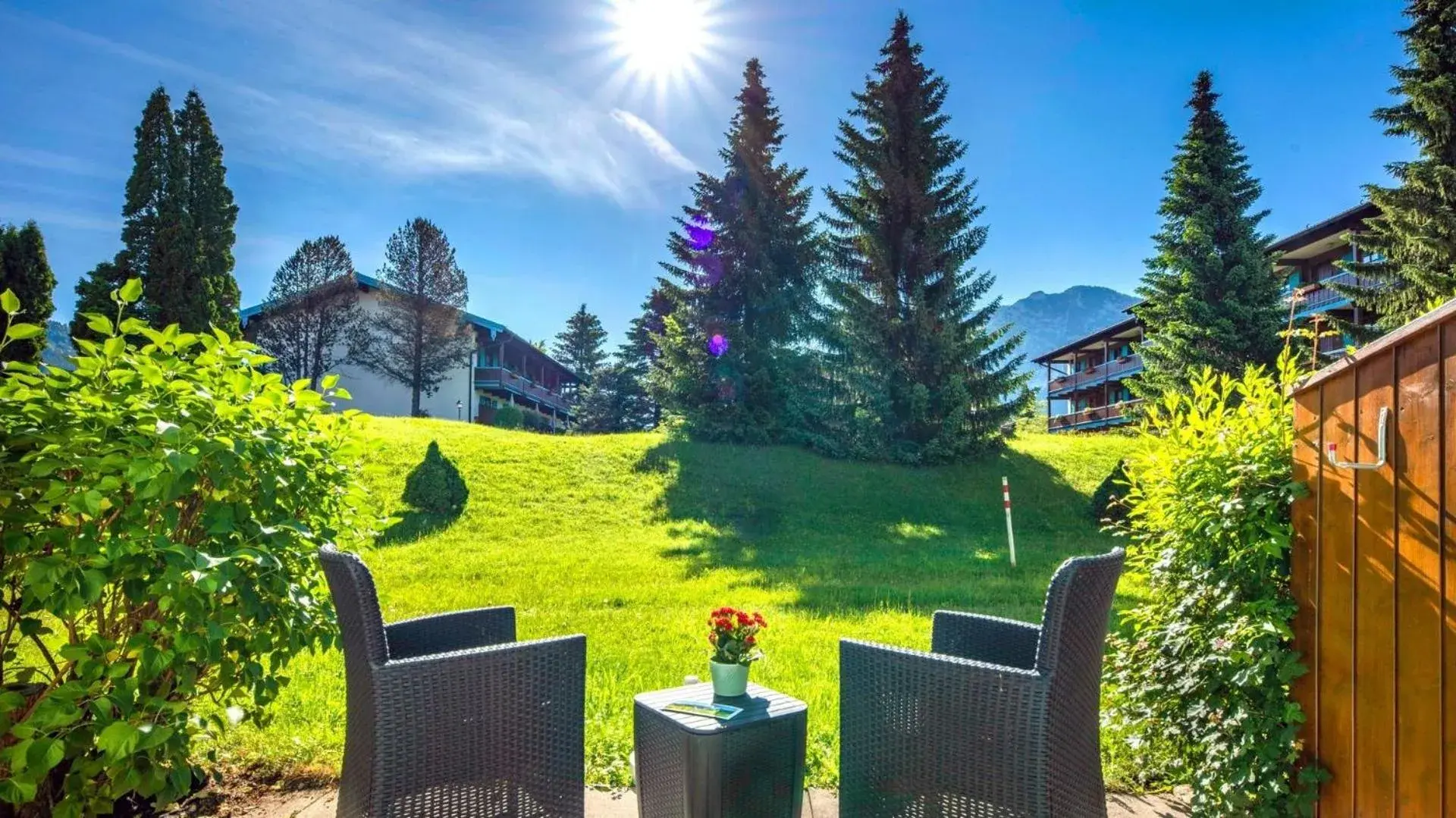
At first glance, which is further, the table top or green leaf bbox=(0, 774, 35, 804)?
the table top

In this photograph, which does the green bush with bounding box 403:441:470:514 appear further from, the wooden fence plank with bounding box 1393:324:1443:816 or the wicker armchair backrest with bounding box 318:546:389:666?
the wooden fence plank with bounding box 1393:324:1443:816

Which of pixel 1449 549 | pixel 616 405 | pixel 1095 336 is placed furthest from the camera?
pixel 1095 336

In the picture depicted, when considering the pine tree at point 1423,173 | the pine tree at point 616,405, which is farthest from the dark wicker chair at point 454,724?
the pine tree at point 616,405

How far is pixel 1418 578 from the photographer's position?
1741mm

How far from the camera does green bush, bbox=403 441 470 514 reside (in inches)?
413

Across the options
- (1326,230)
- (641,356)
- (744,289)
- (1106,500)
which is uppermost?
(1326,230)

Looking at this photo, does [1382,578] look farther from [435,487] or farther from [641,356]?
[641,356]

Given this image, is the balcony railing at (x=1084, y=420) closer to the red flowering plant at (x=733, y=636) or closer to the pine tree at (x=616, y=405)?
the pine tree at (x=616, y=405)

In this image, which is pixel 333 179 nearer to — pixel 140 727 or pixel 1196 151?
pixel 140 727

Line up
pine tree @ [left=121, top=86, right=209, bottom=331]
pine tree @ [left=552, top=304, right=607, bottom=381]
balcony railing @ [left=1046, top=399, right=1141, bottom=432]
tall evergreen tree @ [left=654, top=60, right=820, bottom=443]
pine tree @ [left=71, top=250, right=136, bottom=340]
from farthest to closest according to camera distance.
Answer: pine tree @ [left=552, top=304, right=607, bottom=381] → balcony railing @ [left=1046, top=399, right=1141, bottom=432] → pine tree @ [left=121, top=86, right=209, bottom=331] → tall evergreen tree @ [left=654, top=60, right=820, bottom=443] → pine tree @ [left=71, top=250, right=136, bottom=340]

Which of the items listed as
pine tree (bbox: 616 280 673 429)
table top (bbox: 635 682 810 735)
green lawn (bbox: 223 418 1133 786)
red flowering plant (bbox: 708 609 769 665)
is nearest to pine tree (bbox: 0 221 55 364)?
green lawn (bbox: 223 418 1133 786)

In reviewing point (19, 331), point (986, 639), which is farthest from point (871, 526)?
point (19, 331)

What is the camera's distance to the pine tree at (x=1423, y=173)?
12.5 metres

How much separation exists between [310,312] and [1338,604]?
2657cm
